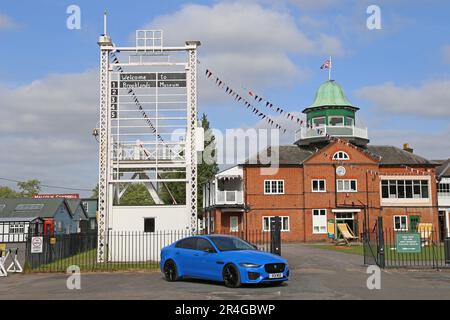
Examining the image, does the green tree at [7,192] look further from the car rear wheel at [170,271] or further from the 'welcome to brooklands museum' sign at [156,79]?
the car rear wheel at [170,271]

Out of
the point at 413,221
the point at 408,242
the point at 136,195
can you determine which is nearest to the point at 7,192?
the point at 136,195

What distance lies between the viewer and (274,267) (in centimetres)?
1474

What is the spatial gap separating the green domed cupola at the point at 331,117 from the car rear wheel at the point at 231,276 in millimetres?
36462

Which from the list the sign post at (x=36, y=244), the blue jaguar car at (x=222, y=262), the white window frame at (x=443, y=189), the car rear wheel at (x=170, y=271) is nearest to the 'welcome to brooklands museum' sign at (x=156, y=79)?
the sign post at (x=36, y=244)

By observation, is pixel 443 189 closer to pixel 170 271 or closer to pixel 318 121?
pixel 318 121

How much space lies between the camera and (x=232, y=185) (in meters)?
49.8

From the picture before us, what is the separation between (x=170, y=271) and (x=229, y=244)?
2.28 metres

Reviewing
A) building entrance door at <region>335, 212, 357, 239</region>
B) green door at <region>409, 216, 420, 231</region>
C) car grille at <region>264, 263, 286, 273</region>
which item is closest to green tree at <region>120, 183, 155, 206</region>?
building entrance door at <region>335, 212, 357, 239</region>

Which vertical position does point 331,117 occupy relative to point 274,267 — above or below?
above

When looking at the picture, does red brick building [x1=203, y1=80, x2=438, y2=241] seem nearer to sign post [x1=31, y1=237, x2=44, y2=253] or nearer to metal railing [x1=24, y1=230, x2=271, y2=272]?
metal railing [x1=24, y1=230, x2=271, y2=272]

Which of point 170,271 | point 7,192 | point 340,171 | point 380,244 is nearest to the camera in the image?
point 170,271

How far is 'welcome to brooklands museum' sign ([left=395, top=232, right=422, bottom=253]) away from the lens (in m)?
22.4

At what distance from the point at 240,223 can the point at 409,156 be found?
1688cm

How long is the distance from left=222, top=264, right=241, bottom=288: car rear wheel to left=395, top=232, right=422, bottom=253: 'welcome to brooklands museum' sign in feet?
33.2
